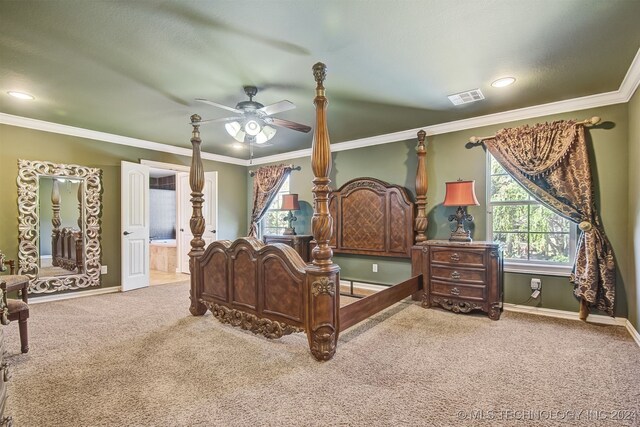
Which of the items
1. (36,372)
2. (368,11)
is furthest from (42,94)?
(368,11)

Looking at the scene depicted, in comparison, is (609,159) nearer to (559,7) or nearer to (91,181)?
(559,7)

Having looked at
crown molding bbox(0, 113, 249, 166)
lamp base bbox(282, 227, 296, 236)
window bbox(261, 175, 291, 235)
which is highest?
crown molding bbox(0, 113, 249, 166)

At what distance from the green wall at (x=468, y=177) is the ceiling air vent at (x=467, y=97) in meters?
0.80

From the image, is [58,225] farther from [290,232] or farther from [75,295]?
[290,232]

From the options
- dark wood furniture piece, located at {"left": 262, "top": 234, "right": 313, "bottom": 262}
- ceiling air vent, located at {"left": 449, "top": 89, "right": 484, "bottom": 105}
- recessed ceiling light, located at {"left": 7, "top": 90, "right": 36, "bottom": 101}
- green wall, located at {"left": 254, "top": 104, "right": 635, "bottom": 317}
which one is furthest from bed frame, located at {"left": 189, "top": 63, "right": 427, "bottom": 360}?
dark wood furniture piece, located at {"left": 262, "top": 234, "right": 313, "bottom": 262}

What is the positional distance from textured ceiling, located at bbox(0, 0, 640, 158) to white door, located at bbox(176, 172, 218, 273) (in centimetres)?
243

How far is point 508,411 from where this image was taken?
70.2 inches

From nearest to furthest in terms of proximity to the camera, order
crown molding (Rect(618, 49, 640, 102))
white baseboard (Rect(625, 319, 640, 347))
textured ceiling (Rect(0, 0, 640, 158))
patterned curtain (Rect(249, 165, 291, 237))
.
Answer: textured ceiling (Rect(0, 0, 640, 158)) → crown molding (Rect(618, 49, 640, 102)) → white baseboard (Rect(625, 319, 640, 347)) → patterned curtain (Rect(249, 165, 291, 237))

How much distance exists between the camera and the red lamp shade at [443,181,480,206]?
12.2 feet

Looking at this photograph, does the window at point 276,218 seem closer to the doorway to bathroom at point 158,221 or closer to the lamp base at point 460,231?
the doorway to bathroom at point 158,221

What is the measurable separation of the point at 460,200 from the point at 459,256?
0.67 meters

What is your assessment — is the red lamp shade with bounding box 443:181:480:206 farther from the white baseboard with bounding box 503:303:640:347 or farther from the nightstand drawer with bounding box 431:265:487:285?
the white baseboard with bounding box 503:303:640:347

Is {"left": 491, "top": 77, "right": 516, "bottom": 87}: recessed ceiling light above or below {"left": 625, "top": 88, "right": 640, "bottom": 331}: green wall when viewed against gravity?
above

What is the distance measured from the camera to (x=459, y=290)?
3.58 meters
